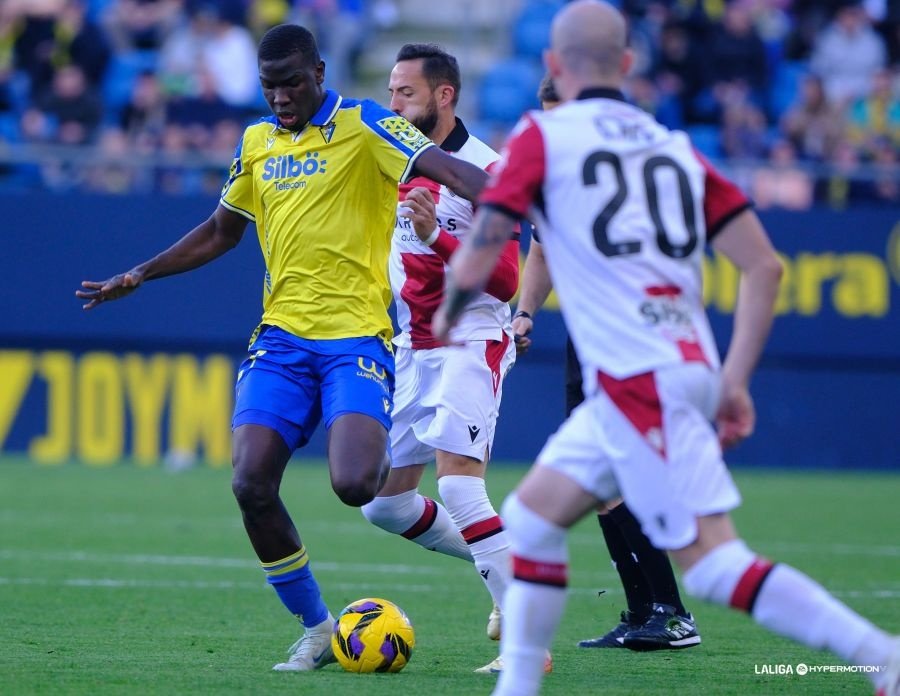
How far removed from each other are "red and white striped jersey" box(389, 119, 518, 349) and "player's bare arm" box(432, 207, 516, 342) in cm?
247

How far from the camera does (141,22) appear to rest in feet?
60.6

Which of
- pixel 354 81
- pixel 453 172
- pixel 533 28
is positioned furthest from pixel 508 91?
pixel 453 172

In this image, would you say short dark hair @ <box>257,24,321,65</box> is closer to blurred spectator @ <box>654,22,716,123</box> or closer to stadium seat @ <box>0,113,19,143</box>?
stadium seat @ <box>0,113,19,143</box>

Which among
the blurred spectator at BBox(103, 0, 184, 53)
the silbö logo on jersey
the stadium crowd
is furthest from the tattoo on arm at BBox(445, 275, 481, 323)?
the blurred spectator at BBox(103, 0, 184, 53)

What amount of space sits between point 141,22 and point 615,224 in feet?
49.2

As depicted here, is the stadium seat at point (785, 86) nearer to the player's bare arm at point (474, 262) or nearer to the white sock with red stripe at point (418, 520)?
the white sock with red stripe at point (418, 520)

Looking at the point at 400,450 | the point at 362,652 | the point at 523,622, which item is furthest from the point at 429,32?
the point at 523,622

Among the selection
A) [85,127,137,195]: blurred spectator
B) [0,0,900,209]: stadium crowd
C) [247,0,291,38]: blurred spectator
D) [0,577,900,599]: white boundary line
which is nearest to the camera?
[0,577,900,599]: white boundary line

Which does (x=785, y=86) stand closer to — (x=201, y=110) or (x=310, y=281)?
(x=201, y=110)

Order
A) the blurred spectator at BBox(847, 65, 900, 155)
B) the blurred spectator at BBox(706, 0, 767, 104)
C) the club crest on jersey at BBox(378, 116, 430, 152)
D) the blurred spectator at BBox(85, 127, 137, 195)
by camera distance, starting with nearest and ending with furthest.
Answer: the club crest on jersey at BBox(378, 116, 430, 152) → the blurred spectator at BBox(85, 127, 137, 195) → the blurred spectator at BBox(847, 65, 900, 155) → the blurred spectator at BBox(706, 0, 767, 104)

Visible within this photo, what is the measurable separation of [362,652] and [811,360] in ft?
38.0

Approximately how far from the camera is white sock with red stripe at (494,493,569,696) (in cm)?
448

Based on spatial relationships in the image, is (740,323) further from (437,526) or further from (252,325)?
(252,325)

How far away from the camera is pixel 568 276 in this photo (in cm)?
462
